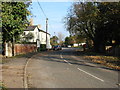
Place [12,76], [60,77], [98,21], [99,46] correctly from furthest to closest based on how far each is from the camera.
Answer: [99,46] < [98,21] < [60,77] < [12,76]

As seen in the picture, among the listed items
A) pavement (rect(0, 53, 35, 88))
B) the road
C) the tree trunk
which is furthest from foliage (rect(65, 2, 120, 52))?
pavement (rect(0, 53, 35, 88))

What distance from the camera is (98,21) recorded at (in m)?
29.8

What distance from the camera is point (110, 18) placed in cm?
2844

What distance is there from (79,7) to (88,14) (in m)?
6.55

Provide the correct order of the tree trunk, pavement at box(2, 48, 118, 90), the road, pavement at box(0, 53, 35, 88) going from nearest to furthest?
pavement at box(0, 53, 35, 88) → pavement at box(2, 48, 118, 90) → the road → the tree trunk

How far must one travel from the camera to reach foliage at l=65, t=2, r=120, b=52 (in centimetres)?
2755

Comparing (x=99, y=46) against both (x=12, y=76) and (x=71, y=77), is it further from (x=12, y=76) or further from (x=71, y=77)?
(x=12, y=76)

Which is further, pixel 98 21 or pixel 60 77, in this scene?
pixel 98 21

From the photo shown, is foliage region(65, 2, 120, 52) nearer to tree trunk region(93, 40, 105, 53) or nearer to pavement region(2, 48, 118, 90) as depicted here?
tree trunk region(93, 40, 105, 53)

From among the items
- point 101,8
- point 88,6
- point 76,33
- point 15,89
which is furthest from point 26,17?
point 76,33

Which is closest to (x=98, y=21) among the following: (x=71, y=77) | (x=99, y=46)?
(x=99, y=46)

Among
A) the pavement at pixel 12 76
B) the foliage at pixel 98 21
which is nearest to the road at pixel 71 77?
the pavement at pixel 12 76

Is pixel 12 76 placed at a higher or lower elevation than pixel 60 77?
higher

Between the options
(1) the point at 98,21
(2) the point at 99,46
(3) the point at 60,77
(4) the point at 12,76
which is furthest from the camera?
(2) the point at 99,46
